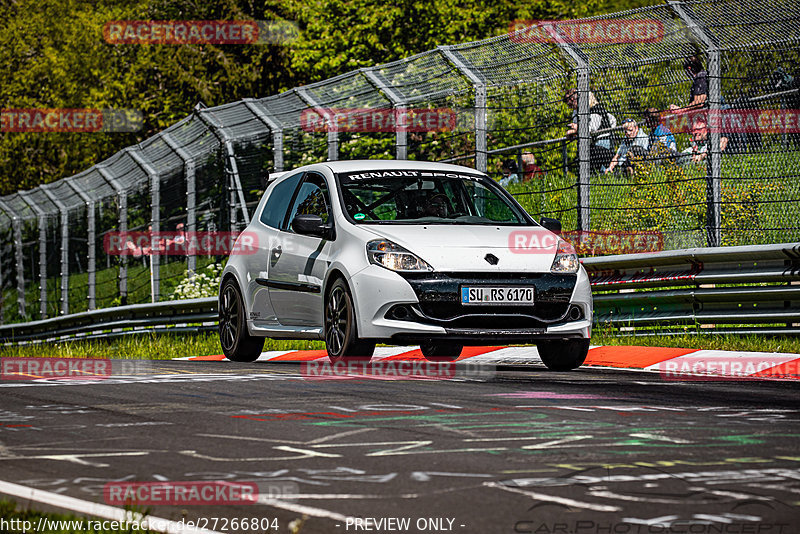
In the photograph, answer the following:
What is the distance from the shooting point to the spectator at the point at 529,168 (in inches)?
625

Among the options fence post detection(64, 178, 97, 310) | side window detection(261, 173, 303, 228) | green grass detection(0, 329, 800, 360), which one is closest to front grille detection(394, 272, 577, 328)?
green grass detection(0, 329, 800, 360)

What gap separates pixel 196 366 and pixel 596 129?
16.5 feet

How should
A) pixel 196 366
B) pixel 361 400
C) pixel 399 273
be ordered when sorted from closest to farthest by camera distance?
pixel 361 400, pixel 399 273, pixel 196 366

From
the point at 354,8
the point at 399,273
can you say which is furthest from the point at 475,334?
the point at 354,8

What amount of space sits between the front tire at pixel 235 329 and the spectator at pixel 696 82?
451 centimetres

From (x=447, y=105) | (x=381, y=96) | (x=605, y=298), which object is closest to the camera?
(x=605, y=298)

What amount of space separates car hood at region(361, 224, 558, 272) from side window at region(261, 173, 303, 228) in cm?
184

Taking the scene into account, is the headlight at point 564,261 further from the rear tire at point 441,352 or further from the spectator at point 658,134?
the spectator at point 658,134

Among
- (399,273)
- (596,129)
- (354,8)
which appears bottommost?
(399,273)

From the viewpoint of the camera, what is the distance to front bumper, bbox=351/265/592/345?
1025 centimetres

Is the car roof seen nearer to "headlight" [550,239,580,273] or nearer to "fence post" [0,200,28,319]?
"headlight" [550,239,580,273]

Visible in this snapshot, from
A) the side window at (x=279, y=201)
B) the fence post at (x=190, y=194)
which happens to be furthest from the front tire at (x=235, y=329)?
the fence post at (x=190, y=194)

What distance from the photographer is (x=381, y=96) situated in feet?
54.6

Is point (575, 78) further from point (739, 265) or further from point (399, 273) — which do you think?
point (399, 273)
